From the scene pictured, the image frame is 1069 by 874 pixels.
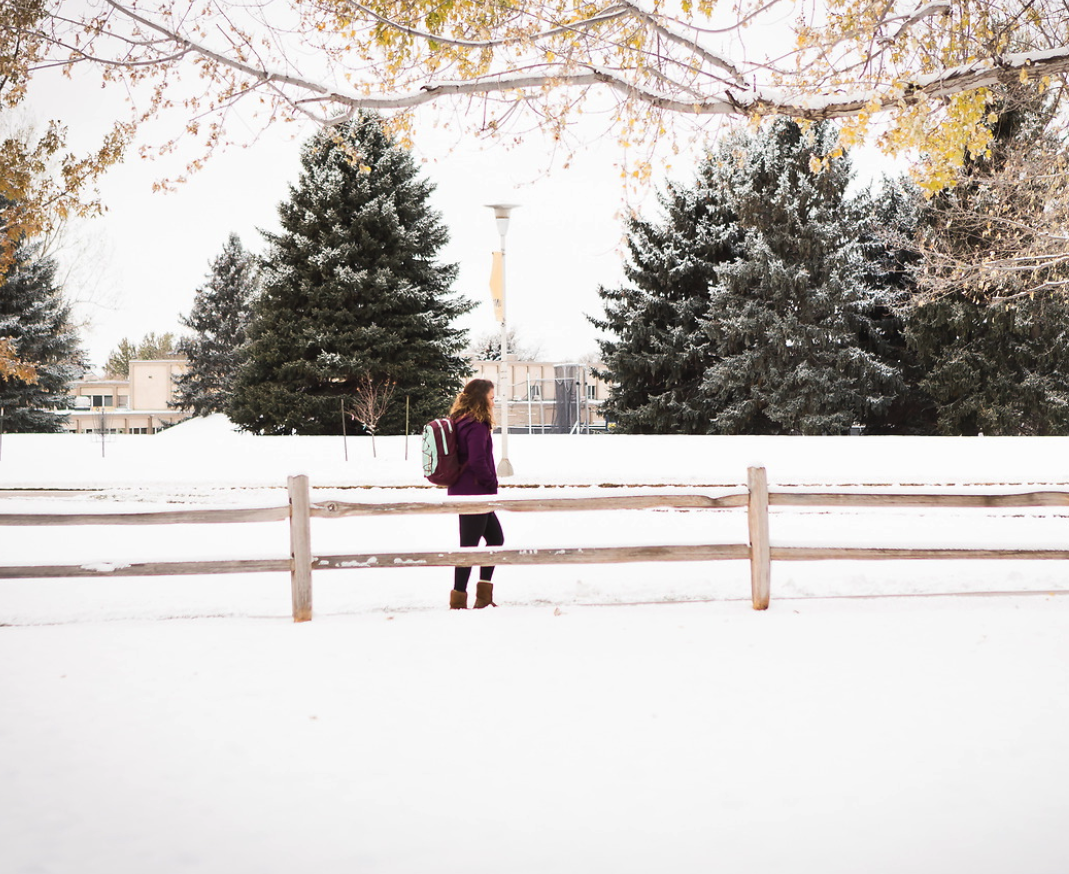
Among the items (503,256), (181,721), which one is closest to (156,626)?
(181,721)

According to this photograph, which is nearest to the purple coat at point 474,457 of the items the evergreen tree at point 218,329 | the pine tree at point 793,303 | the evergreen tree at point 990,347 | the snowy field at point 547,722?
the snowy field at point 547,722

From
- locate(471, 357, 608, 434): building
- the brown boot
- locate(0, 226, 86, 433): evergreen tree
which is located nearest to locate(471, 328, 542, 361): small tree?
locate(471, 357, 608, 434): building

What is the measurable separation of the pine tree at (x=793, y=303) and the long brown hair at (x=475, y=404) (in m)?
23.7

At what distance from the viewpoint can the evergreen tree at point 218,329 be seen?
4616cm

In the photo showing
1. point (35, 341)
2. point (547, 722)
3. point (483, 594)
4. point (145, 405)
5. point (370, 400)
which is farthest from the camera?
point (145, 405)

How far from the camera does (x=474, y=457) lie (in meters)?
7.27

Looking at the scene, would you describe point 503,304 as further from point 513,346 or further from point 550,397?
point 513,346

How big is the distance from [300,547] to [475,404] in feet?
5.38

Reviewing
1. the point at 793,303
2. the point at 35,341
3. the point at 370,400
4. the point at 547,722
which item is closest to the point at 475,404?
the point at 547,722

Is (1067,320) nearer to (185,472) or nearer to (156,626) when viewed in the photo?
(185,472)

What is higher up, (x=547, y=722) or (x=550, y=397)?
(x=550, y=397)

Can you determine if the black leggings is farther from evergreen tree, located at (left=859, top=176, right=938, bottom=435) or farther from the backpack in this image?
evergreen tree, located at (left=859, top=176, right=938, bottom=435)

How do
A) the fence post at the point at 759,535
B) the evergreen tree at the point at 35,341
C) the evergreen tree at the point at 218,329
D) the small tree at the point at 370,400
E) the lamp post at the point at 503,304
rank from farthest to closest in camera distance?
1. the evergreen tree at the point at 218,329
2. the evergreen tree at the point at 35,341
3. the small tree at the point at 370,400
4. the lamp post at the point at 503,304
5. the fence post at the point at 759,535

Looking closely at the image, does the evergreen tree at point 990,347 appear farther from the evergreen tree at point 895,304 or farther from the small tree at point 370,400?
the small tree at point 370,400
